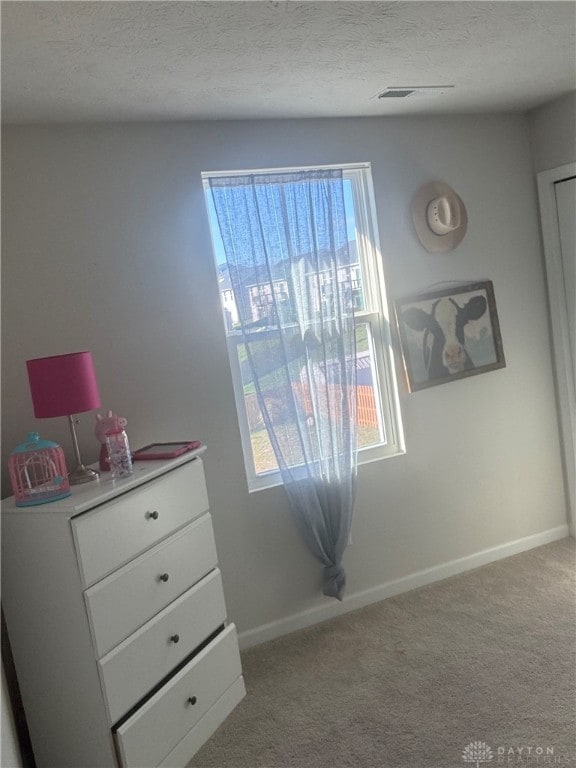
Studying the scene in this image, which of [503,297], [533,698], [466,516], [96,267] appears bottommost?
[533,698]

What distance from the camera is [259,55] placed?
6.95 ft

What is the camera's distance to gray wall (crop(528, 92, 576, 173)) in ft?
10.8

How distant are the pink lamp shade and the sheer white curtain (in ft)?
2.91

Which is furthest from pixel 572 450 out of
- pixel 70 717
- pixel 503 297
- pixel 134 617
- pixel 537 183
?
pixel 70 717

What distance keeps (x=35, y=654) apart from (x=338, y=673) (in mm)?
1183

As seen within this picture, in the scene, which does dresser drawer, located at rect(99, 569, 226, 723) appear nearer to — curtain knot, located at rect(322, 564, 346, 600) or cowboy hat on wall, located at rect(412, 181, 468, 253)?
curtain knot, located at rect(322, 564, 346, 600)

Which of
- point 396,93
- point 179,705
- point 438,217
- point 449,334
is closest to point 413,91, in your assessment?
point 396,93

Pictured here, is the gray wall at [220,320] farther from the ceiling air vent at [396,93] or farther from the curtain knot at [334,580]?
the ceiling air vent at [396,93]

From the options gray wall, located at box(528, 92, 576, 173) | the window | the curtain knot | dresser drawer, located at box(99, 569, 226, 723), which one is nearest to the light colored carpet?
the curtain knot

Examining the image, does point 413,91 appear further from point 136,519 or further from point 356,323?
point 136,519

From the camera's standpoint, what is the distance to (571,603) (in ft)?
9.91

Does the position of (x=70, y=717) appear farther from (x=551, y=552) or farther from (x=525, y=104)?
(x=525, y=104)

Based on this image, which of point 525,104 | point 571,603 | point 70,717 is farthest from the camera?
point 525,104

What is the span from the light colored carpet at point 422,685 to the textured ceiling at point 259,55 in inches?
89.1
